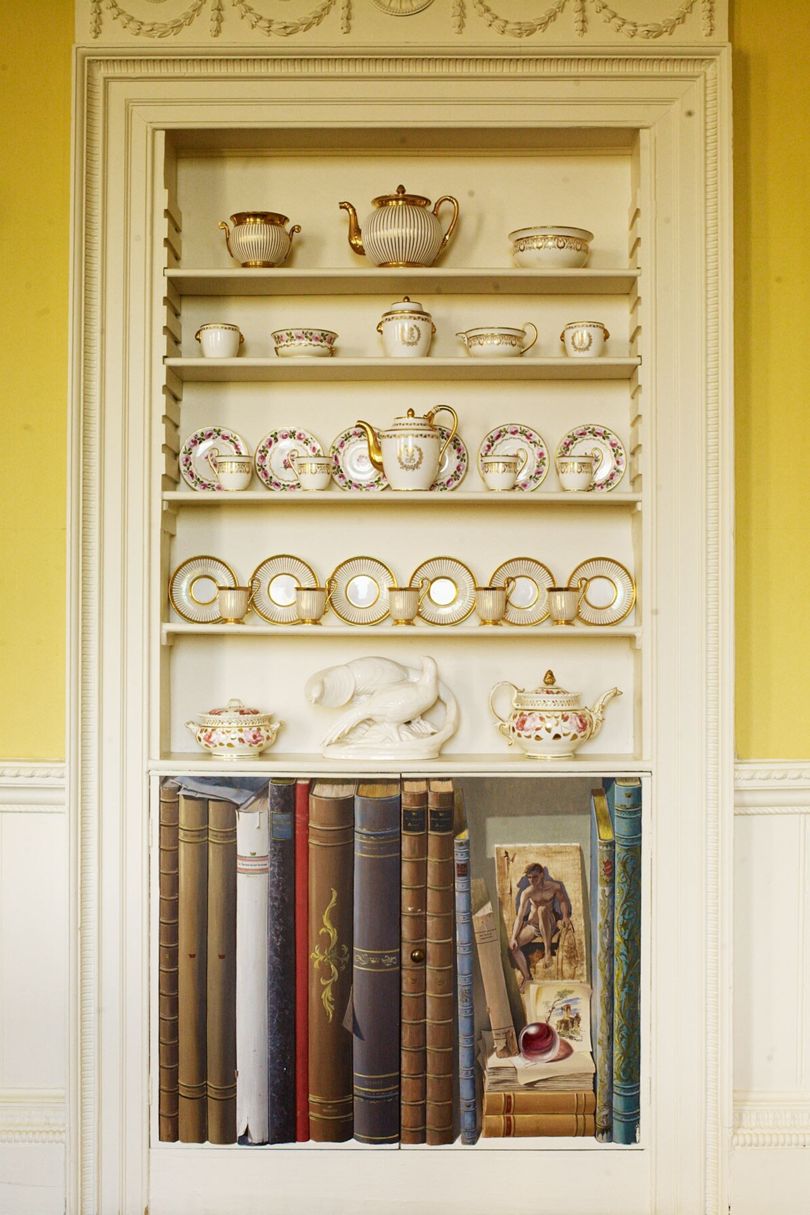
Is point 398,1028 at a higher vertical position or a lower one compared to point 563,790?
lower

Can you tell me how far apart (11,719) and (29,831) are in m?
0.27

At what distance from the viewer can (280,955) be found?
7.60 ft

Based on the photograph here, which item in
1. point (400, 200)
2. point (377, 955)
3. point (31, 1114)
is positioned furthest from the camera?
point (31, 1114)

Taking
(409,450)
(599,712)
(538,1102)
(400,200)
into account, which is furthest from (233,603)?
(538,1102)

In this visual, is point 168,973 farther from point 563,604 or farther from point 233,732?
point 563,604

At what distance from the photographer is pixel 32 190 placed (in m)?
2.54

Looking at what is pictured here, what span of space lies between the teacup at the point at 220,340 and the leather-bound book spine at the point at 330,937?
103 centimetres

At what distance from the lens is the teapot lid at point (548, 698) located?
2.37 m

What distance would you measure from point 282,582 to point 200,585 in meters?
0.20

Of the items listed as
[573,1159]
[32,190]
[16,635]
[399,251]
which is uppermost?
[32,190]

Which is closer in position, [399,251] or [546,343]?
[399,251]

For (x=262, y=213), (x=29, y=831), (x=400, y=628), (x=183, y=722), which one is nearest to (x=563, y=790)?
(x=400, y=628)

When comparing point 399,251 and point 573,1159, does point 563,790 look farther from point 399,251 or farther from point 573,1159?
point 399,251

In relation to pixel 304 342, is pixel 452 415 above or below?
below
